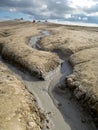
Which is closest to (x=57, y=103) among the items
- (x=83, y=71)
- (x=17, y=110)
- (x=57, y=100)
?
(x=57, y=100)

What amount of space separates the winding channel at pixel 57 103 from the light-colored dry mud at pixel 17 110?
57.7 inches

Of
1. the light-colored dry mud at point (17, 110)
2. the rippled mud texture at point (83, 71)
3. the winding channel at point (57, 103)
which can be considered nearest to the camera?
Answer: the light-colored dry mud at point (17, 110)

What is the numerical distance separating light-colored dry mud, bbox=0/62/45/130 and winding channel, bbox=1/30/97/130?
147cm

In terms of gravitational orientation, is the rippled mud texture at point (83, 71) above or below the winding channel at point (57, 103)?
above

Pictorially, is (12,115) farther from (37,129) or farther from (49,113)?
(49,113)

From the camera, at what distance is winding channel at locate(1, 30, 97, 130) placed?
2741cm

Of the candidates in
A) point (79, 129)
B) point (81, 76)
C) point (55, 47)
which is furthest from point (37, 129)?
point (55, 47)

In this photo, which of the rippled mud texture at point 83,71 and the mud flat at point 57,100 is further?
the rippled mud texture at point 83,71

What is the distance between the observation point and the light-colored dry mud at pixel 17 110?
940 inches

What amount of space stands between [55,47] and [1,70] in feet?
71.4

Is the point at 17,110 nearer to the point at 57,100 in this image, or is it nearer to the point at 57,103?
the point at 57,103

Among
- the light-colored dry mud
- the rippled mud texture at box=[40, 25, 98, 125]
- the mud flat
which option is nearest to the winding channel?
the mud flat

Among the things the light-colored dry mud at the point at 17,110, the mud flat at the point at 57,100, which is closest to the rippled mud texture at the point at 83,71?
the mud flat at the point at 57,100

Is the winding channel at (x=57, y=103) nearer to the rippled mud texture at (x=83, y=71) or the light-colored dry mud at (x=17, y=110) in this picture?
the rippled mud texture at (x=83, y=71)
